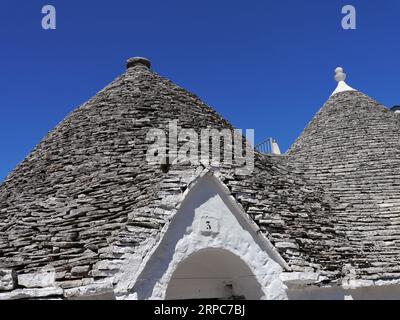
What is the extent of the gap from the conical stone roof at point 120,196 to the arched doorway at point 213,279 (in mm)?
650

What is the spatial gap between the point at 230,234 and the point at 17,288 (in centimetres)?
267

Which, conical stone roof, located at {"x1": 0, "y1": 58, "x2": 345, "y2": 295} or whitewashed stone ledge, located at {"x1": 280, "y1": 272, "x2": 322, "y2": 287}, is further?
whitewashed stone ledge, located at {"x1": 280, "y1": 272, "x2": 322, "y2": 287}

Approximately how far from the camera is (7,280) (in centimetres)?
530

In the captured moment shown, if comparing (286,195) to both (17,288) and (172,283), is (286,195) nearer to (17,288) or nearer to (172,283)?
(172,283)

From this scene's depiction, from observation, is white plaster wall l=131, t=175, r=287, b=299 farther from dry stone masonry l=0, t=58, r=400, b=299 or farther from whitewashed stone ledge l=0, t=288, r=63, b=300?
whitewashed stone ledge l=0, t=288, r=63, b=300

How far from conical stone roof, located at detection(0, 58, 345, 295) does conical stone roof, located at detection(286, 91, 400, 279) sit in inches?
17.6

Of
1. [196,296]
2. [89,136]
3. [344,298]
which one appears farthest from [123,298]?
[89,136]

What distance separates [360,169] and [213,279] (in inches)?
Result: 181

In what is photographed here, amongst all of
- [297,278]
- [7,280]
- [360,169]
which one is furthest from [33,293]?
[360,169]

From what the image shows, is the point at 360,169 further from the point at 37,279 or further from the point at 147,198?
the point at 37,279

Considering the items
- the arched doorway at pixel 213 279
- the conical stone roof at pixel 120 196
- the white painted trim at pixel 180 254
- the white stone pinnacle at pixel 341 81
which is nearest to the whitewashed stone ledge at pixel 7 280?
the conical stone roof at pixel 120 196

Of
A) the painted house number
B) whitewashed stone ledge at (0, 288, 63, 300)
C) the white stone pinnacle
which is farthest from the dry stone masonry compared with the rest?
the white stone pinnacle

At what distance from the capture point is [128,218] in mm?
6012

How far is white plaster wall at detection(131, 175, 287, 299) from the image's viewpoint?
5949 millimetres
